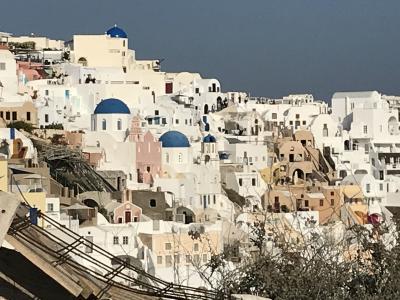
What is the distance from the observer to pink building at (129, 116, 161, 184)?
115ft

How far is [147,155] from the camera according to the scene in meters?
35.4

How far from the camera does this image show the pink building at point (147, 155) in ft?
115

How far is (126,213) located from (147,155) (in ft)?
32.7

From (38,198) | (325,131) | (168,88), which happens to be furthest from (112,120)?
(168,88)

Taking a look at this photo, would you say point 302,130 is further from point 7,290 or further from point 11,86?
point 7,290

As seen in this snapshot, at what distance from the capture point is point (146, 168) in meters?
35.3

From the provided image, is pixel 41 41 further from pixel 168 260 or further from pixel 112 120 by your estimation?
pixel 168 260

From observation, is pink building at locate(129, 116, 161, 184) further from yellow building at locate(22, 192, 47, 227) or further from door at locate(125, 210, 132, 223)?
yellow building at locate(22, 192, 47, 227)

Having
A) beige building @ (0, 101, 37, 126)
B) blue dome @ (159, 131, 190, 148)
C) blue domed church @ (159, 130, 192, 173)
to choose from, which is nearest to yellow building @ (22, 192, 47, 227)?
beige building @ (0, 101, 37, 126)

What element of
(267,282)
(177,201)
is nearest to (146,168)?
(177,201)

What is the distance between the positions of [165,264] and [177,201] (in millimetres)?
11610

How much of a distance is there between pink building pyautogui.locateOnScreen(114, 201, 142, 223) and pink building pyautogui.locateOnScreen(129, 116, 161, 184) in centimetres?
922

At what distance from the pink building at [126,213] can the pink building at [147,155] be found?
9221 mm

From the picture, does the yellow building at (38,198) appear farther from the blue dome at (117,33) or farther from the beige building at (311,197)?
the blue dome at (117,33)
